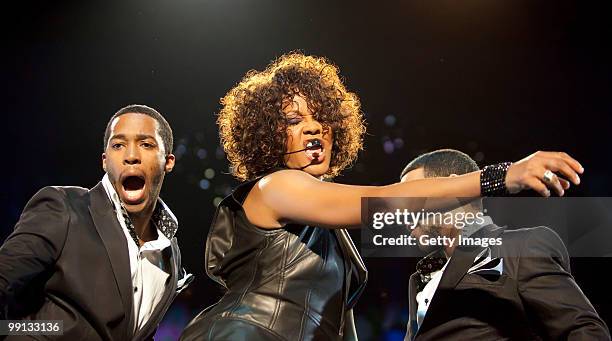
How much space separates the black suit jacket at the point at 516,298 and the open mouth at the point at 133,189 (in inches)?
42.4

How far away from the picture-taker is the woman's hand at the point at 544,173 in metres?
1.29

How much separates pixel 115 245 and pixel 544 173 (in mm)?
1305

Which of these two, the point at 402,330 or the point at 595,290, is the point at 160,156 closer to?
the point at 402,330

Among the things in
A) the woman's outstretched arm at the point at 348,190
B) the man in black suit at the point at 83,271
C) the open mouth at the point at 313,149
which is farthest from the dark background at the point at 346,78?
the woman's outstretched arm at the point at 348,190

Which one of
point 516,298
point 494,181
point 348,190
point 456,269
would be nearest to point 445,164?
point 456,269

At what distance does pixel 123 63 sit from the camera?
12.8ft

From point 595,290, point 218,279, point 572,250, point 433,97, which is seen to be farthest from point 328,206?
point 433,97

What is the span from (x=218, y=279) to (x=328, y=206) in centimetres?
41

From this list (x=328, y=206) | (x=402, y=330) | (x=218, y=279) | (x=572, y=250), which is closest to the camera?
(x=328, y=206)

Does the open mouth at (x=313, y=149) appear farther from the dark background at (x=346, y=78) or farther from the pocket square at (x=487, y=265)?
the dark background at (x=346, y=78)

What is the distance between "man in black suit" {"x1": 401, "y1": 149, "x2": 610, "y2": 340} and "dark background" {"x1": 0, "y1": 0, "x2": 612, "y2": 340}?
170 cm

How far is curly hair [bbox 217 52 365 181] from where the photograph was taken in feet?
6.20

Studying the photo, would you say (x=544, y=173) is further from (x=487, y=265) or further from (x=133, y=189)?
(x=133, y=189)

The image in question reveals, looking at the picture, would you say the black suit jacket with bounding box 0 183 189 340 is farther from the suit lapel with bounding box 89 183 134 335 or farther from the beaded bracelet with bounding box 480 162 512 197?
the beaded bracelet with bounding box 480 162 512 197
